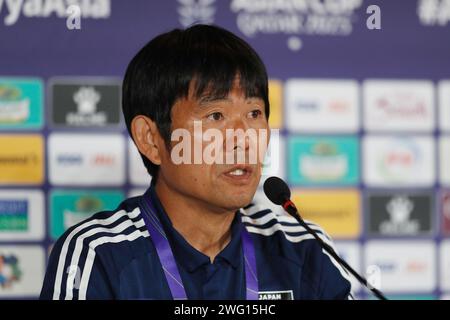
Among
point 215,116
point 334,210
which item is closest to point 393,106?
point 334,210

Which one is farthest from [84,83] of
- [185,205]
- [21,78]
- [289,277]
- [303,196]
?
[289,277]

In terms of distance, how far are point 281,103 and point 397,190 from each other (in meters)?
0.50

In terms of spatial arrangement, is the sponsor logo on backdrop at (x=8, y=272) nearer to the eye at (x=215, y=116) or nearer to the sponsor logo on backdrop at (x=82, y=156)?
the sponsor logo on backdrop at (x=82, y=156)

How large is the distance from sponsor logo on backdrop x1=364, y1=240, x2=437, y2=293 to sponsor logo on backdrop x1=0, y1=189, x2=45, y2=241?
3.61 ft

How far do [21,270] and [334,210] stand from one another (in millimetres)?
1043

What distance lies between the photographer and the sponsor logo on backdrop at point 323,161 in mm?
2195

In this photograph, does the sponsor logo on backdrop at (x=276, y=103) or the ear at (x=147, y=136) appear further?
the sponsor logo on backdrop at (x=276, y=103)

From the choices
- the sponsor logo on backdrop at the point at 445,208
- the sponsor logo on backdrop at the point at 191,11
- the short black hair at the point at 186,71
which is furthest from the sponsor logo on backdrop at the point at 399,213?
the short black hair at the point at 186,71

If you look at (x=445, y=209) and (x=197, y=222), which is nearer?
(x=197, y=222)

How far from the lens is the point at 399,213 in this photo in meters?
2.24

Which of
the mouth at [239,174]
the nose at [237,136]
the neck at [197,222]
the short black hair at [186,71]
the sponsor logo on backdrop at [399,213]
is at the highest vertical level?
the short black hair at [186,71]

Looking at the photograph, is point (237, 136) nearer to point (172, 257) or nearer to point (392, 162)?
point (172, 257)
